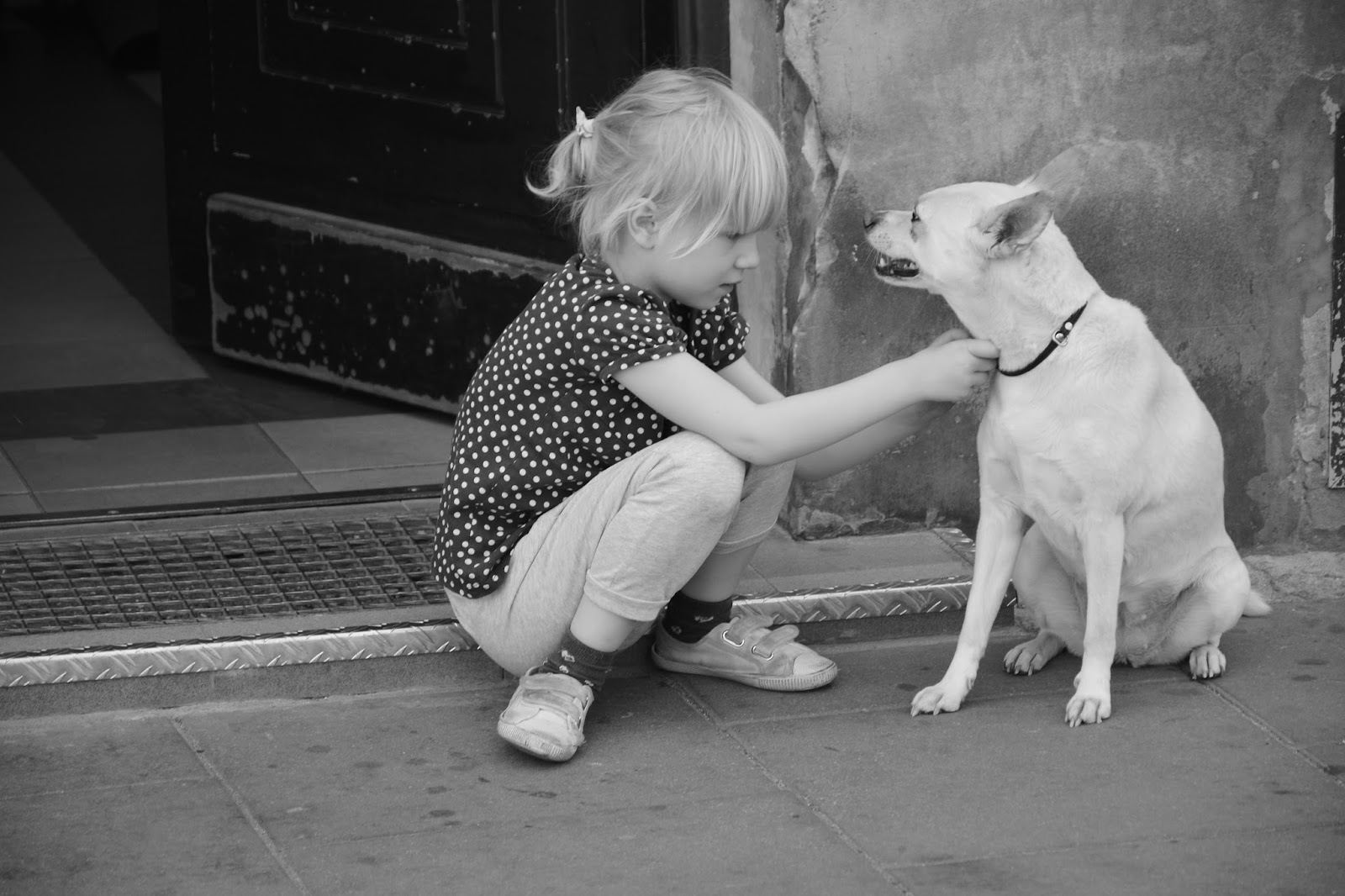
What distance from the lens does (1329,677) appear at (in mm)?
3320

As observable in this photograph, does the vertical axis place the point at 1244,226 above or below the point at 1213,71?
below

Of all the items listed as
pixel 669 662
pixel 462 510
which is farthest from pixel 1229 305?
pixel 462 510

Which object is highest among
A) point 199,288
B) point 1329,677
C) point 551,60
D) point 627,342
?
point 551,60

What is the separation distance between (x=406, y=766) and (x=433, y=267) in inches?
75.1

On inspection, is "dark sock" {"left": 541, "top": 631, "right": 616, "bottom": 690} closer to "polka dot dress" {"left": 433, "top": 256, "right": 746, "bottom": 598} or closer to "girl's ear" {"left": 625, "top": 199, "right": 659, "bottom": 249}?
"polka dot dress" {"left": 433, "top": 256, "right": 746, "bottom": 598}

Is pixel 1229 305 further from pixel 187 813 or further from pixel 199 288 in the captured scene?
pixel 199 288

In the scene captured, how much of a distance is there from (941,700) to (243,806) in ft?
4.00

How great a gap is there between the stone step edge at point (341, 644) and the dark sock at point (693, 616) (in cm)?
16

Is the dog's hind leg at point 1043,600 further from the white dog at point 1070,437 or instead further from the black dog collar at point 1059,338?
the black dog collar at point 1059,338

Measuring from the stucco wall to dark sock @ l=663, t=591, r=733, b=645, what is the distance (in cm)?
66

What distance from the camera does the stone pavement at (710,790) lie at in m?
2.58

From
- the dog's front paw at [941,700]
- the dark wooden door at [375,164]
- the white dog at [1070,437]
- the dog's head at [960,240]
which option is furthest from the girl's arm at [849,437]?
the dark wooden door at [375,164]

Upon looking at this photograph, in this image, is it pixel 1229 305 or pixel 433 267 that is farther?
pixel 433 267

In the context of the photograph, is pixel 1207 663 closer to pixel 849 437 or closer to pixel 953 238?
pixel 849 437
